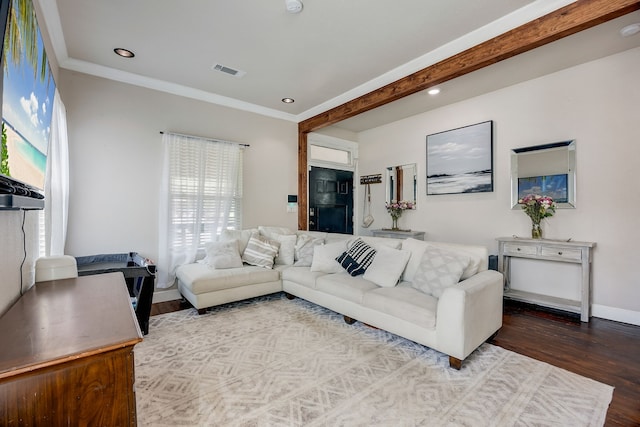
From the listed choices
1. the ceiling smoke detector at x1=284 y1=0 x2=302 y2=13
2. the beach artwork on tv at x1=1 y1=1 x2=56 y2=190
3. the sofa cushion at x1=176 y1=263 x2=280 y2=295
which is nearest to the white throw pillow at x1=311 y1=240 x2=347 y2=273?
the sofa cushion at x1=176 y1=263 x2=280 y2=295

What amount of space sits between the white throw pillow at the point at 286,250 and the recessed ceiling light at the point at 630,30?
392cm

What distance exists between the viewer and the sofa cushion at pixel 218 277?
3.10 m

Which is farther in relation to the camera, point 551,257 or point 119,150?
point 119,150

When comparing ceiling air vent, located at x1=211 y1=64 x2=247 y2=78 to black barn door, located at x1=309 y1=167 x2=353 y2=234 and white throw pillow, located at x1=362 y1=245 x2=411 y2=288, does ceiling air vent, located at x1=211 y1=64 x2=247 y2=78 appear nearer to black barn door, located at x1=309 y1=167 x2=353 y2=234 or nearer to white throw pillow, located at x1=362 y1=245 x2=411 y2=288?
black barn door, located at x1=309 y1=167 x2=353 y2=234

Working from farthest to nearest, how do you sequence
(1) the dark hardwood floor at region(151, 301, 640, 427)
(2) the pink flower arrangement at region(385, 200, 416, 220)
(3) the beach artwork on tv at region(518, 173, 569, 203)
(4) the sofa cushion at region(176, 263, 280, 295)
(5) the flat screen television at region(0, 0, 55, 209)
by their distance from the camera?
1. (2) the pink flower arrangement at region(385, 200, 416, 220)
2. (3) the beach artwork on tv at region(518, 173, 569, 203)
3. (4) the sofa cushion at region(176, 263, 280, 295)
4. (1) the dark hardwood floor at region(151, 301, 640, 427)
5. (5) the flat screen television at region(0, 0, 55, 209)

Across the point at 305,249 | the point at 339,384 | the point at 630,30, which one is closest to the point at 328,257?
the point at 305,249

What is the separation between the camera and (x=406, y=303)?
234 centimetres

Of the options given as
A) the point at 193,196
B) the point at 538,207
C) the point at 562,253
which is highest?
the point at 193,196

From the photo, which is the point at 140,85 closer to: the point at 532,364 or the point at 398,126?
the point at 398,126

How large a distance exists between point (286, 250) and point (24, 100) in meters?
3.02

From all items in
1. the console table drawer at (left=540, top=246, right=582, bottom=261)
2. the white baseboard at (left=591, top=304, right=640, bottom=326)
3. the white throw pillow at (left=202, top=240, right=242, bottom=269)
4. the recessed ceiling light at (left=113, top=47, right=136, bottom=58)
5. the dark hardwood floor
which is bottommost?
the dark hardwood floor

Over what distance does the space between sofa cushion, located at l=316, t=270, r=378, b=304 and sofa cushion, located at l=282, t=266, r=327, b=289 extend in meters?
0.09

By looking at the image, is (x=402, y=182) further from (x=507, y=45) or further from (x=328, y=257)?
(x=507, y=45)

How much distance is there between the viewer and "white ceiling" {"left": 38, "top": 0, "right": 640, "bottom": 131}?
2291 millimetres
